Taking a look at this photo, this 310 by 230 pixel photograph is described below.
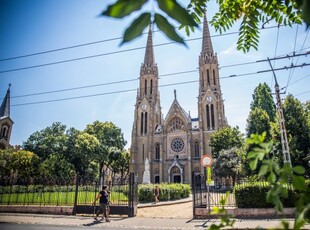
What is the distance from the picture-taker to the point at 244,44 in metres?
3.11

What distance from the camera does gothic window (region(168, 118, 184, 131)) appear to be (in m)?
50.3

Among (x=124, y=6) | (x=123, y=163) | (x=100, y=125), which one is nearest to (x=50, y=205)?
(x=124, y=6)

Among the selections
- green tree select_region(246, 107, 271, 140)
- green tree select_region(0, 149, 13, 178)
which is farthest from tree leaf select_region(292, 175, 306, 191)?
green tree select_region(0, 149, 13, 178)

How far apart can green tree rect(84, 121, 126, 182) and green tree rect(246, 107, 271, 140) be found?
94.3 feet

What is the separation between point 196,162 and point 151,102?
17.0 metres

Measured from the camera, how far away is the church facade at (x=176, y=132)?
150ft

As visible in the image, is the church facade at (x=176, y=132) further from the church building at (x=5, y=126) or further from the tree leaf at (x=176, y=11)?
the tree leaf at (x=176, y=11)

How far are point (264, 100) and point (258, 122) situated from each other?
1079cm

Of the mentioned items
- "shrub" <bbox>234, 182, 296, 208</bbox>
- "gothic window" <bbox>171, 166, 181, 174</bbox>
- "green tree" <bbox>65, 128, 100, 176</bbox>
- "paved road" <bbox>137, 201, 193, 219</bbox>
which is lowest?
"paved road" <bbox>137, 201, 193, 219</bbox>

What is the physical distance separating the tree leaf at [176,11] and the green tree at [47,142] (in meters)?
45.7

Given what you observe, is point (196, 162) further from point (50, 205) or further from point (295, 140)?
point (50, 205)

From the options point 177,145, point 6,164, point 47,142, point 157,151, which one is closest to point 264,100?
point 177,145

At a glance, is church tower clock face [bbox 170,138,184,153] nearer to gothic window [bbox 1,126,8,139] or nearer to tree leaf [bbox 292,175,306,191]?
gothic window [bbox 1,126,8,139]

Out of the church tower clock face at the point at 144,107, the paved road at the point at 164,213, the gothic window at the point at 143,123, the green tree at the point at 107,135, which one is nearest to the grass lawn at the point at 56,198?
the paved road at the point at 164,213
